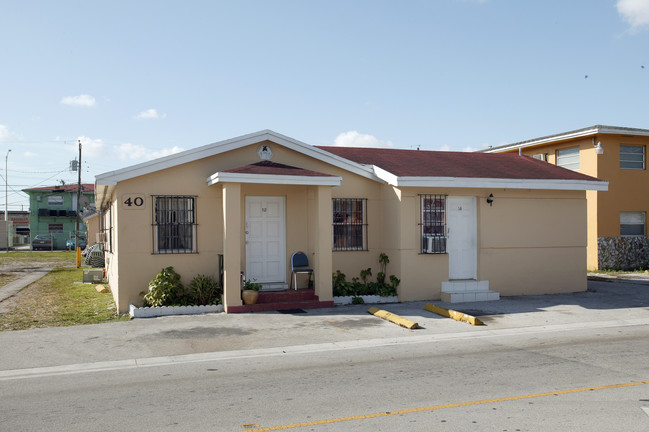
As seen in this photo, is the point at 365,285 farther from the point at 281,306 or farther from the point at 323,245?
the point at 281,306

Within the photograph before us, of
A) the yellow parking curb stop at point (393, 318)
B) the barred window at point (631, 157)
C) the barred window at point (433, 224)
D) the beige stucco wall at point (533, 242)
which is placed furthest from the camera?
the barred window at point (631, 157)

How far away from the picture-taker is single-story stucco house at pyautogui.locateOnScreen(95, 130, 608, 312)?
41.2 feet

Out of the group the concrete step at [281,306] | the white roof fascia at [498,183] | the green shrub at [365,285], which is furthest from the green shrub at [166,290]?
the white roof fascia at [498,183]

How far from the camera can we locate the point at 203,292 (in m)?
12.6

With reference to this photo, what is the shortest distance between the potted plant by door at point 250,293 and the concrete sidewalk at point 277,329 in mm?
453

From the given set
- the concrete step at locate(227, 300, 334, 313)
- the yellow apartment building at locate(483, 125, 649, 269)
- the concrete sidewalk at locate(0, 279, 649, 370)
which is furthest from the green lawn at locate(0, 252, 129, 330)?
the yellow apartment building at locate(483, 125, 649, 269)

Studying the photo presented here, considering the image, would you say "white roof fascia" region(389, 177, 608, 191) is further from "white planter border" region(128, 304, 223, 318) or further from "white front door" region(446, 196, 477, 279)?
"white planter border" region(128, 304, 223, 318)

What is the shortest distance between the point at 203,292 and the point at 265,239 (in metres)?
2.01

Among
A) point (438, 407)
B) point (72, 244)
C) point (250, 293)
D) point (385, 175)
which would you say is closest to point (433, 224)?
point (385, 175)

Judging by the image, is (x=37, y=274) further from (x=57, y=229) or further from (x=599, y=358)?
(x=57, y=229)

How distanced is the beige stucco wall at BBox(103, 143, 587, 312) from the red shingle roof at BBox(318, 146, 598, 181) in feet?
1.71

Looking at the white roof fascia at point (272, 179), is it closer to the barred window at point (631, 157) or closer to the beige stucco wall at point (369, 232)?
the beige stucco wall at point (369, 232)

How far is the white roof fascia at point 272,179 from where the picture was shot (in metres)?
12.1

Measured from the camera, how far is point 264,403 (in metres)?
6.09
